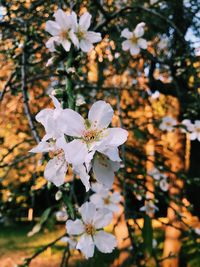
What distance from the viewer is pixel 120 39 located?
2506 millimetres

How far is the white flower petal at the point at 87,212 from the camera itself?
1.20 meters

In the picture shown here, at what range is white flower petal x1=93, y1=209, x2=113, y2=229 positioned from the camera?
4.18ft

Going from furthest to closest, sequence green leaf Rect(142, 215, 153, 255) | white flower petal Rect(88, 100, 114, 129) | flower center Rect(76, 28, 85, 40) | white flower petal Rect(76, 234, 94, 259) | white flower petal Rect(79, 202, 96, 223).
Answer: green leaf Rect(142, 215, 153, 255) → flower center Rect(76, 28, 85, 40) → white flower petal Rect(79, 202, 96, 223) → white flower petal Rect(76, 234, 94, 259) → white flower petal Rect(88, 100, 114, 129)

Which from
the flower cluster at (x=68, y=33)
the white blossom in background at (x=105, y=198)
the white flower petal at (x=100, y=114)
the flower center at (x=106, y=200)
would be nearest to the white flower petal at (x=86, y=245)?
the white flower petal at (x=100, y=114)

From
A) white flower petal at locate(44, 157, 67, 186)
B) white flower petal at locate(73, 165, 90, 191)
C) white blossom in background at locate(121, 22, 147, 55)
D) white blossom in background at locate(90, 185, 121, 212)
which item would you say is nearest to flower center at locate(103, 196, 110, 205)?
white blossom in background at locate(90, 185, 121, 212)

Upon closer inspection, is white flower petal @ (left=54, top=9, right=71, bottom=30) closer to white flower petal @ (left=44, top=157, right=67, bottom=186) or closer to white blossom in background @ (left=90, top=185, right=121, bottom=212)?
white flower petal @ (left=44, top=157, right=67, bottom=186)

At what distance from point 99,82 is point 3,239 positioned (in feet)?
25.9

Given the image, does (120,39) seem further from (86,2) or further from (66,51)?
(66,51)

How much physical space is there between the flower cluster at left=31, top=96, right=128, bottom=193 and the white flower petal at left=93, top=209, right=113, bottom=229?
0.44 metres

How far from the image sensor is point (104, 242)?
4.11ft

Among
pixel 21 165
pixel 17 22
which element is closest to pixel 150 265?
pixel 21 165

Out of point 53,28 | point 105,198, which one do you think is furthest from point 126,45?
point 53,28

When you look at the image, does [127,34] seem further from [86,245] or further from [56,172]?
[56,172]

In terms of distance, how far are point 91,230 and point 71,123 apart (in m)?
0.57
